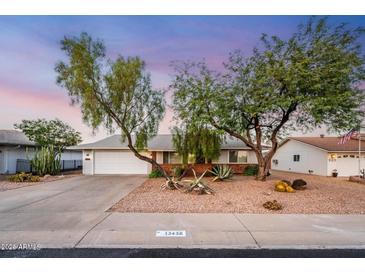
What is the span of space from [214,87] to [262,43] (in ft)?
10.9

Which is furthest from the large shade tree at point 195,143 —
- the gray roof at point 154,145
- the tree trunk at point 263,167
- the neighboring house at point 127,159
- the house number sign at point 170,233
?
the house number sign at point 170,233

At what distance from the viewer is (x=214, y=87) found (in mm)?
13133

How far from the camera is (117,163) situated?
20.5 m

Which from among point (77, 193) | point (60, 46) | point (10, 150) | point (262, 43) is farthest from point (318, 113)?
point (10, 150)

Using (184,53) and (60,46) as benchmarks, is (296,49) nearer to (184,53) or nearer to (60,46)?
(184,53)

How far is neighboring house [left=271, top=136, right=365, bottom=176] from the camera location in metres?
20.4

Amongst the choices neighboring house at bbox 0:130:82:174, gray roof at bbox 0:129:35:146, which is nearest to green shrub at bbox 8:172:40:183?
neighboring house at bbox 0:130:82:174

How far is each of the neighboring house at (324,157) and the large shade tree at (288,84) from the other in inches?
323

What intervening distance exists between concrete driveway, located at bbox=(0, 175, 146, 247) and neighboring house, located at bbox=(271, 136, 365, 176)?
57.7 feet

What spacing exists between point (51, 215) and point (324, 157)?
20801 mm

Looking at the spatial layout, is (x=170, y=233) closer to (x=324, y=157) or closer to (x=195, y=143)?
(x=195, y=143)

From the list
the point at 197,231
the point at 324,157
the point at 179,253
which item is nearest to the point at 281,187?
the point at 197,231

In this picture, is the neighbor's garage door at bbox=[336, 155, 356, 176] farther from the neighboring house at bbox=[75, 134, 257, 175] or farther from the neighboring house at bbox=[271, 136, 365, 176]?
the neighboring house at bbox=[75, 134, 257, 175]

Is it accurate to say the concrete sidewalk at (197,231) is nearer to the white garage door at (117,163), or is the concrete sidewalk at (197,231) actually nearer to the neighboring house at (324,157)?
the white garage door at (117,163)
